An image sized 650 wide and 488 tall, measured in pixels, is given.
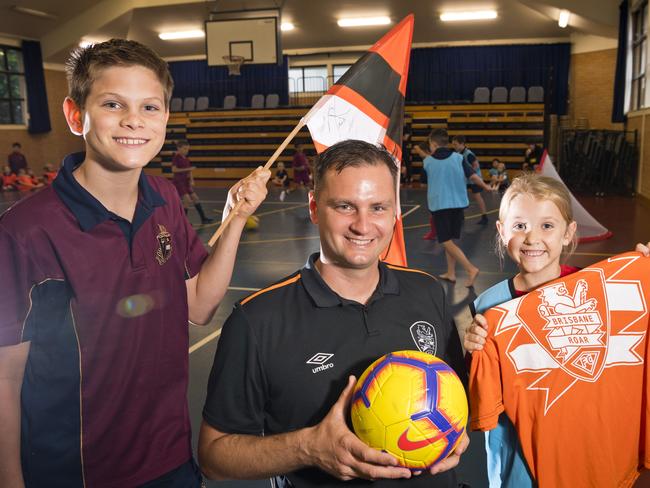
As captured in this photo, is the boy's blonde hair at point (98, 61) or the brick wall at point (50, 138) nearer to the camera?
the boy's blonde hair at point (98, 61)

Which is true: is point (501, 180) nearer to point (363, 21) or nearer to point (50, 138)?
point (363, 21)

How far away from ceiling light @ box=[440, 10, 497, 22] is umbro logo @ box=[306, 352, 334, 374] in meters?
21.1

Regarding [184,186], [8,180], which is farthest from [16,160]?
[184,186]

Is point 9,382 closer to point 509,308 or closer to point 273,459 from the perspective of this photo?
point 273,459

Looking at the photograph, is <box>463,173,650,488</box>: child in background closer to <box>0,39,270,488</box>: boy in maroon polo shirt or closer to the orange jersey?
the orange jersey

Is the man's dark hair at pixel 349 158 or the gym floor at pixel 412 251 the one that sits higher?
the man's dark hair at pixel 349 158

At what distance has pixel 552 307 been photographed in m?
2.08

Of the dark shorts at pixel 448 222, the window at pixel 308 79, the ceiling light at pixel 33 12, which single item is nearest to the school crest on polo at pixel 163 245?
the dark shorts at pixel 448 222

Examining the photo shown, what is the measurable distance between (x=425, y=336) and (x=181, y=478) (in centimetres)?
106

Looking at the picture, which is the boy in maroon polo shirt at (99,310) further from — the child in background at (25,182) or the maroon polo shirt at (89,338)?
the child in background at (25,182)

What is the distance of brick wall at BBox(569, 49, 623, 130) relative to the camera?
70.1 ft

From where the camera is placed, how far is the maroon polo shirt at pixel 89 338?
68.0 inches

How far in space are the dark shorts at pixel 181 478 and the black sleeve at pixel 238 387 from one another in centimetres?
50

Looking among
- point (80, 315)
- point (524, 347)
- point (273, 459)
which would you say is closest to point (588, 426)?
point (524, 347)
